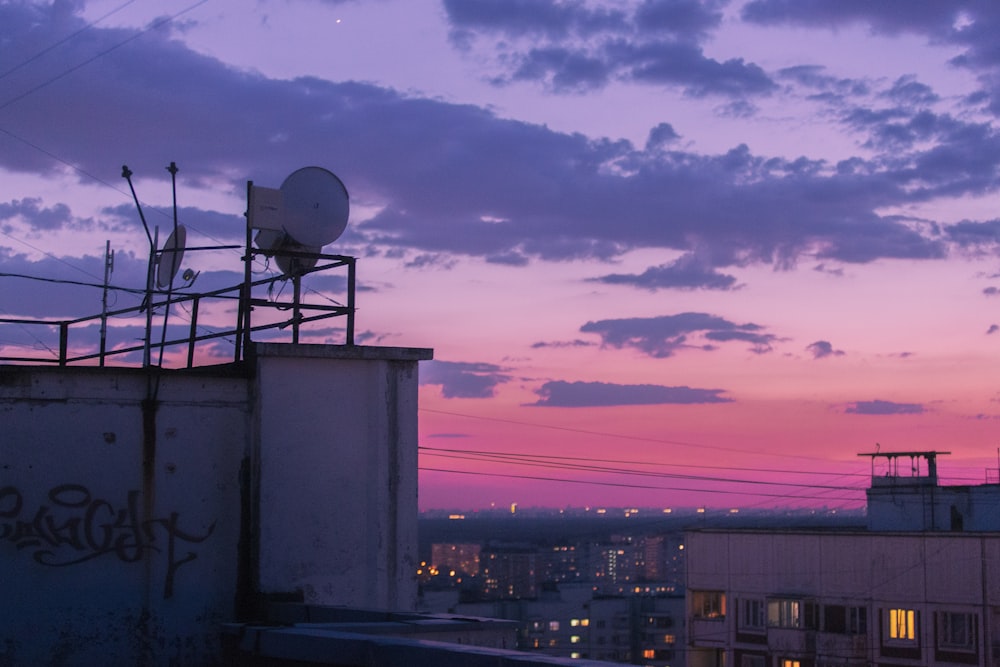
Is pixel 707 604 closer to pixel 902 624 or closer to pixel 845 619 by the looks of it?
pixel 845 619

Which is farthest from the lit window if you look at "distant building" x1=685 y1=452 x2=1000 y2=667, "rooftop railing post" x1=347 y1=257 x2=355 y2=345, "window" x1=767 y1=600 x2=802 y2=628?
"rooftop railing post" x1=347 y1=257 x2=355 y2=345

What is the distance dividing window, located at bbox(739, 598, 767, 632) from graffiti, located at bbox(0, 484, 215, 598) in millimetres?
43699

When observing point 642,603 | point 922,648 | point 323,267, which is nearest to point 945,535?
point 922,648

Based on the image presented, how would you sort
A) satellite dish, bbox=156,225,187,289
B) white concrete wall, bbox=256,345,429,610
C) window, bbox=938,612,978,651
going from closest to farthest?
white concrete wall, bbox=256,345,429,610, satellite dish, bbox=156,225,187,289, window, bbox=938,612,978,651

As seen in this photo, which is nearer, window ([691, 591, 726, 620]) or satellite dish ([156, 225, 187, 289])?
satellite dish ([156, 225, 187, 289])

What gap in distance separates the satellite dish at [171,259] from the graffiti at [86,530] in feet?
14.5

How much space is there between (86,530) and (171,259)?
498cm

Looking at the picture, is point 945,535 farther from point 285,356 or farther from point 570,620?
point 570,620

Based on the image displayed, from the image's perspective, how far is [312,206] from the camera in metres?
13.7

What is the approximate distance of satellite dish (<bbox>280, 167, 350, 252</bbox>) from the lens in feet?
44.8

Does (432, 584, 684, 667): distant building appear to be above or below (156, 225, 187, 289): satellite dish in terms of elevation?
below

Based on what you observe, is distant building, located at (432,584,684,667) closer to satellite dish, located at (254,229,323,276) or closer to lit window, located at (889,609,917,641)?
lit window, located at (889,609,917,641)

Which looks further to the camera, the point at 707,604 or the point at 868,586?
the point at 707,604

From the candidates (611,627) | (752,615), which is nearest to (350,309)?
(752,615)
